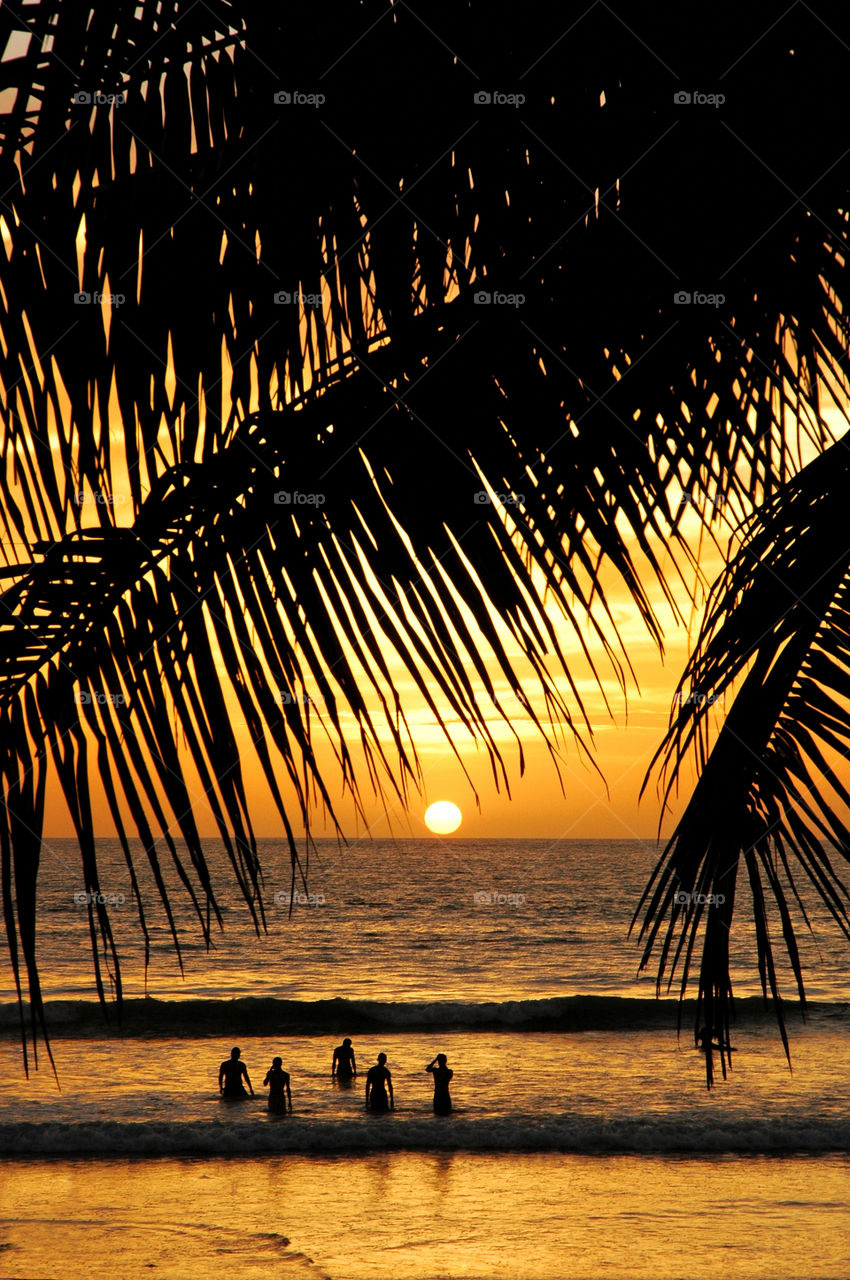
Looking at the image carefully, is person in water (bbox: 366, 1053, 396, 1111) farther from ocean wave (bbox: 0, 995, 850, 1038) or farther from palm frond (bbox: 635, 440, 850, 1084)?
palm frond (bbox: 635, 440, 850, 1084)

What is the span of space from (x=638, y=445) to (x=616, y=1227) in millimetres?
15799

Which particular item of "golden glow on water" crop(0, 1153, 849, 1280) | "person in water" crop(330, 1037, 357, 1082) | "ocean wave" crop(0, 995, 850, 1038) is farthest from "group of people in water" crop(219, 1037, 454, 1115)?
"ocean wave" crop(0, 995, 850, 1038)

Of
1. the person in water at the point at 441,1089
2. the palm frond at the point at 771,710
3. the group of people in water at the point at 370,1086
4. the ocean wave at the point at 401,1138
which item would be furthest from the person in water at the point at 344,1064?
the palm frond at the point at 771,710

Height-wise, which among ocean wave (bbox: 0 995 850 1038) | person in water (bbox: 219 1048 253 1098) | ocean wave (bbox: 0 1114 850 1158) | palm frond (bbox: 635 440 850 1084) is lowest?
ocean wave (bbox: 0 995 850 1038)

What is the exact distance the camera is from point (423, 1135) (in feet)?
64.1

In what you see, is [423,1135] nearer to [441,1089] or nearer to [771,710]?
[441,1089]

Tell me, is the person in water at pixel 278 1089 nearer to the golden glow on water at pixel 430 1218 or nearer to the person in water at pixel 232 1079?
the person in water at pixel 232 1079

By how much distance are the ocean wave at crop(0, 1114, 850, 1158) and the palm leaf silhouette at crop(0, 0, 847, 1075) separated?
1958 centimetres

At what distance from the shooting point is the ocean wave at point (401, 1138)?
18.8m

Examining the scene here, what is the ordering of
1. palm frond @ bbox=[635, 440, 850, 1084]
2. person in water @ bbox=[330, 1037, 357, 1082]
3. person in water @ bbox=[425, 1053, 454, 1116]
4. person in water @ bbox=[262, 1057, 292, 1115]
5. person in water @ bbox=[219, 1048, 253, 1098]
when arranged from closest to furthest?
palm frond @ bbox=[635, 440, 850, 1084] → person in water @ bbox=[262, 1057, 292, 1115] → person in water @ bbox=[425, 1053, 454, 1116] → person in water @ bbox=[219, 1048, 253, 1098] → person in water @ bbox=[330, 1037, 357, 1082]

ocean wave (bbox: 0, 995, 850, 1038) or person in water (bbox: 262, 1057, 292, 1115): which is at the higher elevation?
person in water (bbox: 262, 1057, 292, 1115)

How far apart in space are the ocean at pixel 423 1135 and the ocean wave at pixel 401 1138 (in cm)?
6

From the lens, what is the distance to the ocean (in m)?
13.6

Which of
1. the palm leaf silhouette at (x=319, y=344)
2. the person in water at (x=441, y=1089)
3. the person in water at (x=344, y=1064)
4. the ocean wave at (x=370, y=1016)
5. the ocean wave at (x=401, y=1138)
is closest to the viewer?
the palm leaf silhouette at (x=319, y=344)
